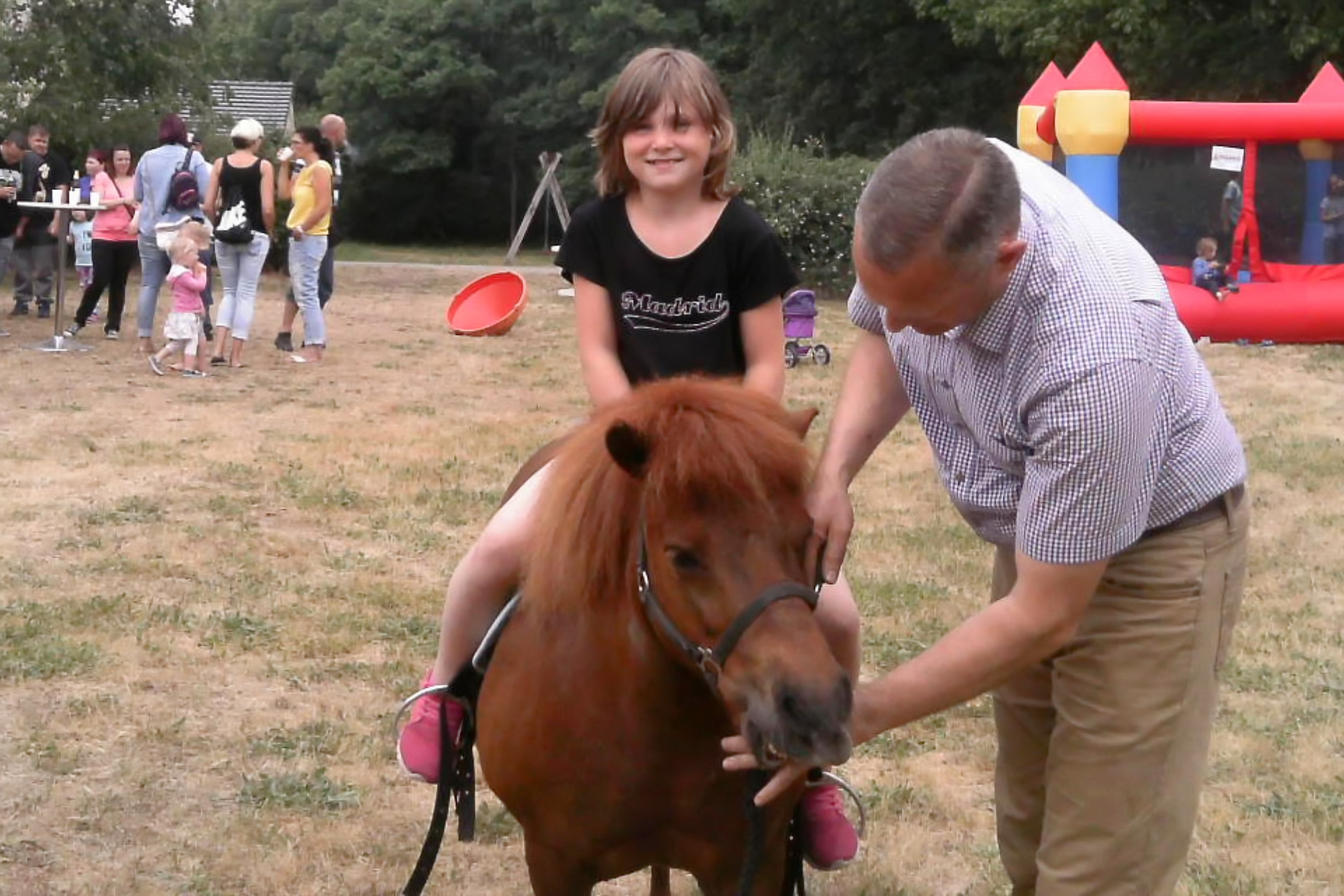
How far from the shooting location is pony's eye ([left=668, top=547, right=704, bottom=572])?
2.52 m

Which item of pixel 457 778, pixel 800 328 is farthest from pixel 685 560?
pixel 800 328

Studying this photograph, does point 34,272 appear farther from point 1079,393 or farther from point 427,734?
point 1079,393

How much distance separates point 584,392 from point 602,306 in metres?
8.92

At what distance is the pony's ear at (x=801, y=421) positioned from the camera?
2.76 m

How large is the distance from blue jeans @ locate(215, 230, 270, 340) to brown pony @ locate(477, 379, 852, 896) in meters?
9.59

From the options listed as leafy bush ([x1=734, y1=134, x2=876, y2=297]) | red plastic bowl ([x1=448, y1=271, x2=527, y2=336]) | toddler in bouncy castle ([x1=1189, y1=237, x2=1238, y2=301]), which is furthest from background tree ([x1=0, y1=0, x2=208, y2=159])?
toddler in bouncy castle ([x1=1189, y1=237, x2=1238, y2=301])

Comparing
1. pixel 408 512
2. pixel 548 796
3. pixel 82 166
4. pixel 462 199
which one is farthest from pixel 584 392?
pixel 462 199

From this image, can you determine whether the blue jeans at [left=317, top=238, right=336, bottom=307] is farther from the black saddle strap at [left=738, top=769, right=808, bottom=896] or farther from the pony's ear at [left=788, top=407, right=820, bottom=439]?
the pony's ear at [left=788, top=407, right=820, bottom=439]

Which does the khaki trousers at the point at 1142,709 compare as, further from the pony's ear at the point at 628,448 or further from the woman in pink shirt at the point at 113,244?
the woman in pink shirt at the point at 113,244

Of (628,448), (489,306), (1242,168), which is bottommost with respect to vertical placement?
(489,306)

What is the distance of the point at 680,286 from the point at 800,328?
10.3m

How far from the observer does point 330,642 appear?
628cm

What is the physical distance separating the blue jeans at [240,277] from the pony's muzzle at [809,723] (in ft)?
35.3

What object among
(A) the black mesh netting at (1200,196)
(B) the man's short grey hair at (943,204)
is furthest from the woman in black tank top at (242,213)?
(B) the man's short grey hair at (943,204)
